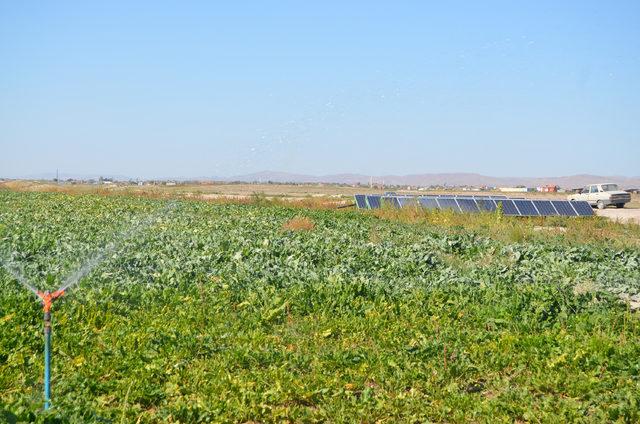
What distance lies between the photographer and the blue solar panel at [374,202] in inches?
1284

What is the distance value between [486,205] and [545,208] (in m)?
2.63

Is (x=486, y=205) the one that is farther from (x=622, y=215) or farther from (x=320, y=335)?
(x=320, y=335)

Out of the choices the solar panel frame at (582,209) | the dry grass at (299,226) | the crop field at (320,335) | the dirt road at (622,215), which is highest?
the solar panel frame at (582,209)

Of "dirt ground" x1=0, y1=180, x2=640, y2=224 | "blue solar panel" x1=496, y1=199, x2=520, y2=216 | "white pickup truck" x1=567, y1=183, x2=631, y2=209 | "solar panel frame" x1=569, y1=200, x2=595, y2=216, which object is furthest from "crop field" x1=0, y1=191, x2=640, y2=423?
"white pickup truck" x1=567, y1=183, x2=631, y2=209

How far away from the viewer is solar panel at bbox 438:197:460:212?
3019cm

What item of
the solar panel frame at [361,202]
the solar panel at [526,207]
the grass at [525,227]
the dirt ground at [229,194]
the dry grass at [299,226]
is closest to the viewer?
the grass at [525,227]

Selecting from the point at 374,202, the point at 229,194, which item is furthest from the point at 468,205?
the point at 229,194

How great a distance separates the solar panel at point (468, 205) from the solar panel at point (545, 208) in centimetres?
292

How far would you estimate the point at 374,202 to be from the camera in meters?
33.5

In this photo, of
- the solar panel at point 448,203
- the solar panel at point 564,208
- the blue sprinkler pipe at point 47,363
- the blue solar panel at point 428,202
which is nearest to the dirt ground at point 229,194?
the solar panel at point 564,208

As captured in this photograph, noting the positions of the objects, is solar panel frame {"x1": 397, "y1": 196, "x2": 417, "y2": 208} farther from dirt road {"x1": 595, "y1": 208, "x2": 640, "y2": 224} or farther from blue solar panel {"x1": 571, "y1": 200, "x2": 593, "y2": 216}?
dirt road {"x1": 595, "y1": 208, "x2": 640, "y2": 224}

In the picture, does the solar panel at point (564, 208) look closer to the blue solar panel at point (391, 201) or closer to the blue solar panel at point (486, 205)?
the blue solar panel at point (486, 205)

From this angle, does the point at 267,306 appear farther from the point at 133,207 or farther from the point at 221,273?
the point at 133,207

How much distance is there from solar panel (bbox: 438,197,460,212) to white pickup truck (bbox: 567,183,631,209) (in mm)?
19089
